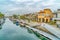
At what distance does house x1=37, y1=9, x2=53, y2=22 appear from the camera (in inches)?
137

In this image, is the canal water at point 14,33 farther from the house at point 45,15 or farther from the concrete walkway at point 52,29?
the house at point 45,15

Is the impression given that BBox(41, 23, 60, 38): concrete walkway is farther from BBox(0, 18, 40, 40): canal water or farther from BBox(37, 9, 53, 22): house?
BBox(0, 18, 40, 40): canal water

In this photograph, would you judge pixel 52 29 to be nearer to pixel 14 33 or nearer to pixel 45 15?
pixel 45 15

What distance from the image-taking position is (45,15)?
351 centimetres

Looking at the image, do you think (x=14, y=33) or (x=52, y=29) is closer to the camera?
(x=52, y=29)

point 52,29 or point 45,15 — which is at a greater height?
point 45,15

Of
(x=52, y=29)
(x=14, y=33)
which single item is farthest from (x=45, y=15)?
(x=14, y=33)

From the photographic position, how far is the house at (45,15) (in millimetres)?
3469

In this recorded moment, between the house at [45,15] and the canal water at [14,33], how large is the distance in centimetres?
44

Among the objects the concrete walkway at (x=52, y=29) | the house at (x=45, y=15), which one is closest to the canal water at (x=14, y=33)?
the concrete walkway at (x=52, y=29)

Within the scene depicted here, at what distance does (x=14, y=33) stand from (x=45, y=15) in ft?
2.69

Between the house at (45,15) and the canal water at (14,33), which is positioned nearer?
the house at (45,15)

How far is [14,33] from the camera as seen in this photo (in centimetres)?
372

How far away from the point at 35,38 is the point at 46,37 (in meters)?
0.24
